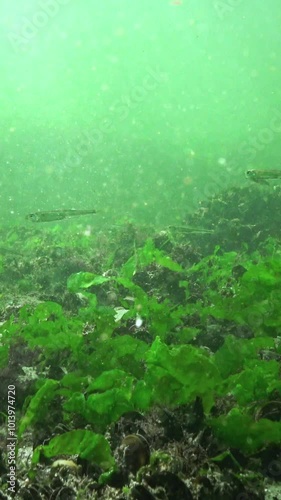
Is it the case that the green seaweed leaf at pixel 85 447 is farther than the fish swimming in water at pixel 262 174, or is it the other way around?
the fish swimming in water at pixel 262 174

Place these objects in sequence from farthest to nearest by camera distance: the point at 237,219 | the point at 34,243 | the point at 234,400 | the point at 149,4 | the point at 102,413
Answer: the point at 149,4
the point at 34,243
the point at 237,219
the point at 234,400
the point at 102,413

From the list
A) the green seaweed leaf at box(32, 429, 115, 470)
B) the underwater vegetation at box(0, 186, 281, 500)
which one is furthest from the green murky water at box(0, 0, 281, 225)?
the green seaweed leaf at box(32, 429, 115, 470)

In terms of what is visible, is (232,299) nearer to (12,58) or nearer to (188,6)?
(188,6)

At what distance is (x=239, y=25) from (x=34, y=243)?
372 feet

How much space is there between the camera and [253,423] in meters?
1.93

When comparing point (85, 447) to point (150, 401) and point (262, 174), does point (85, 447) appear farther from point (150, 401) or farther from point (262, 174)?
point (262, 174)

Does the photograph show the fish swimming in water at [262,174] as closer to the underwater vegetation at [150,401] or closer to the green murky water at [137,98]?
the underwater vegetation at [150,401]

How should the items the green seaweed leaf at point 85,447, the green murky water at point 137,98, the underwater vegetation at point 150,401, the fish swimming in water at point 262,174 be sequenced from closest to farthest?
1. the underwater vegetation at point 150,401
2. the green seaweed leaf at point 85,447
3. the fish swimming in water at point 262,174
4. the green murky water at point 137,98

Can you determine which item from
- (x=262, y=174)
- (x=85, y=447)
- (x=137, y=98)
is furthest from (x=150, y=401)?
(x=137, y=98)

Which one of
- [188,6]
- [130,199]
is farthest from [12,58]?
[130,199]

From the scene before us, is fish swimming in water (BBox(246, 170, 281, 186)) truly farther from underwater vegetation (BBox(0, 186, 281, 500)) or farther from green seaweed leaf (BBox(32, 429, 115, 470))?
green seaweed leaf (BBox(32, 429, 115, 470))

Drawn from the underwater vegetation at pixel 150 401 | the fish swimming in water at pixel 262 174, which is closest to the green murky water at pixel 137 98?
the fish swimming in water at pixel 262 174

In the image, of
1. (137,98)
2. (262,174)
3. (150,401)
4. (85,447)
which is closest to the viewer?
(85,447)

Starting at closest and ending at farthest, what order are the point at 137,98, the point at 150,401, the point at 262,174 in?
the point at 150,401, the point at 262,174, the point at 137,98
